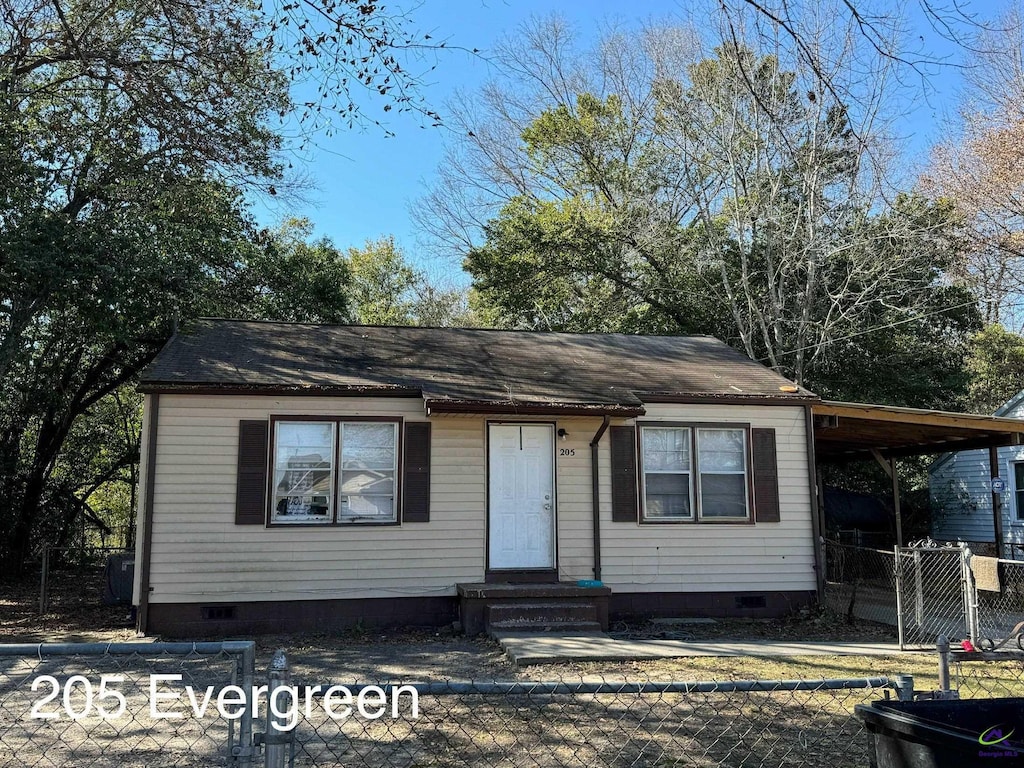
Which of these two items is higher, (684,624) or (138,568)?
(138,568)

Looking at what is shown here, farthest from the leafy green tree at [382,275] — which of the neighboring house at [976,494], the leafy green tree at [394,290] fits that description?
the neighboring house at [976,494]

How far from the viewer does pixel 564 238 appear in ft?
70.0

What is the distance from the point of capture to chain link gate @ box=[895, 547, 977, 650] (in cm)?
799

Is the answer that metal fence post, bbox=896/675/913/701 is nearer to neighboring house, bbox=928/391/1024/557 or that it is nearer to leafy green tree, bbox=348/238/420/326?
neighboring house, bbox=928/391/1024/557

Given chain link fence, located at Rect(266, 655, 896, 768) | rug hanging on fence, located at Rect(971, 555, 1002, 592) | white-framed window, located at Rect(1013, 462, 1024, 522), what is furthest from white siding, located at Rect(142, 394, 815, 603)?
Answer: white-framed window, located at Rect(1013, 462, 1024, 522)

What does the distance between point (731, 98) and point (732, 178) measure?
1889mm

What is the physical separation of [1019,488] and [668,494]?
12101 millimetres

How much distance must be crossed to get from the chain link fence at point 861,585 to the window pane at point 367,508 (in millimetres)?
5844

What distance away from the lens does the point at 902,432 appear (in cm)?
1261

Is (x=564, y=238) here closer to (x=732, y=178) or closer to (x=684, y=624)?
(x=732, y=178)

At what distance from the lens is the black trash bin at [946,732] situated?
2.38m

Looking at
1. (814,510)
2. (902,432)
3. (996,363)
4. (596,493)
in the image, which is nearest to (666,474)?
(596,493)

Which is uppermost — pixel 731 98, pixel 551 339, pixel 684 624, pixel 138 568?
pixel 731 98

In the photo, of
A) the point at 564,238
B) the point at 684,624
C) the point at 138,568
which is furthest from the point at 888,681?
the point at 564,238
